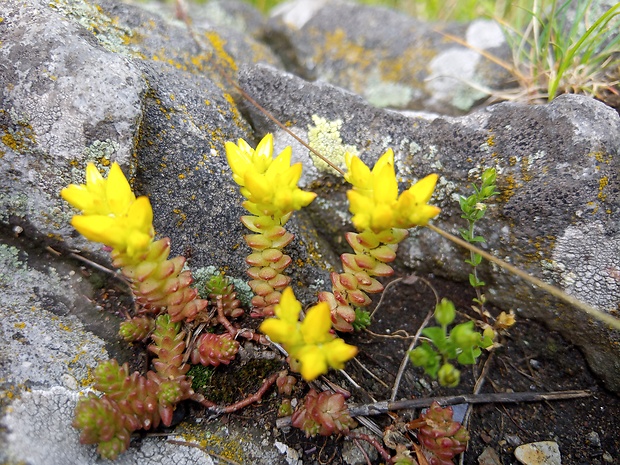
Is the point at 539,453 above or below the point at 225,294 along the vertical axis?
below

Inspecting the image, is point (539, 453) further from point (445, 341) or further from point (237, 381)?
point (237, 381)

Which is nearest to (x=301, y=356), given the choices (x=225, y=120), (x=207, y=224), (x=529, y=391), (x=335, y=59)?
(x=207, y=224)

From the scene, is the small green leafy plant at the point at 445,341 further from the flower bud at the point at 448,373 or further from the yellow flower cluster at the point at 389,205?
the yellow flower cluster at the point at 389,205

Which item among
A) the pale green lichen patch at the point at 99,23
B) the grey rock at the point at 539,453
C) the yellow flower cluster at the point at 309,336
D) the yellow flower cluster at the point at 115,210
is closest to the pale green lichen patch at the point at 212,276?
the yellow flower cluster at the point at 115,210

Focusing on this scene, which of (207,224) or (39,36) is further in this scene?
(207,224)

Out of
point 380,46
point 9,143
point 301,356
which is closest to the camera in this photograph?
point 301,356

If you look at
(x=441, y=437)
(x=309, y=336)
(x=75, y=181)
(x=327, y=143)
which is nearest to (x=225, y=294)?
(x=309, y=336)

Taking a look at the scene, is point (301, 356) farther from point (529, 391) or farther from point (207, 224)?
point (529, 391)
